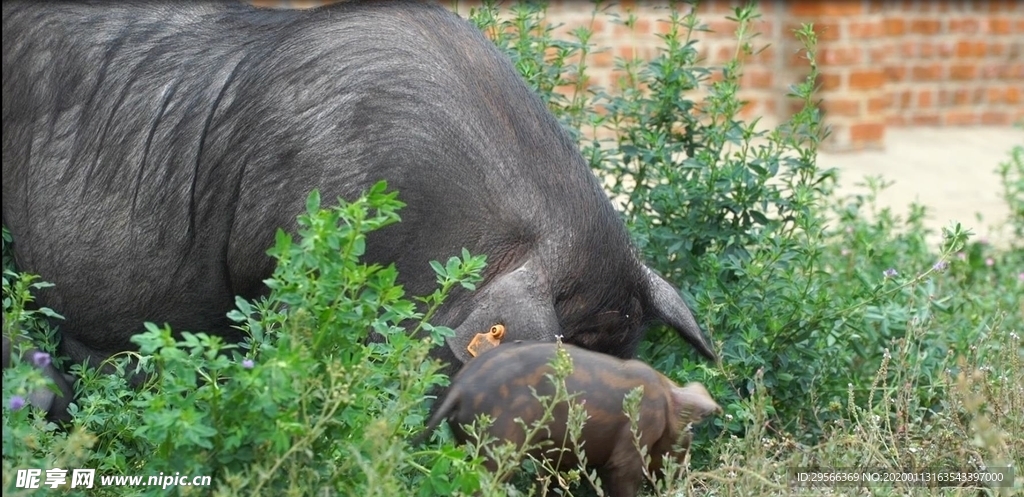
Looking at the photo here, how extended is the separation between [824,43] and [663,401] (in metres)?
6.15

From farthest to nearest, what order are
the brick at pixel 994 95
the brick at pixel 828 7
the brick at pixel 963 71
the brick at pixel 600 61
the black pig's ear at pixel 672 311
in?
the brick at pixel 994 95 < the brick at pixel 963 71 < the brick at pixel 828 7 < the brick at pixel 600 61 < the black pig's ear at pixel 672 311

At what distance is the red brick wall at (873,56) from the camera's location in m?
8.73

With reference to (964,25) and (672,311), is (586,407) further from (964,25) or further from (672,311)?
(964,25)

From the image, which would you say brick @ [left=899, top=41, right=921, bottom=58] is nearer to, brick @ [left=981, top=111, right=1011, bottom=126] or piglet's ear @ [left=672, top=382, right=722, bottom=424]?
brick @ [left=981, top=111, right=1011, bottom=126]

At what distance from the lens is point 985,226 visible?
24.6 feet

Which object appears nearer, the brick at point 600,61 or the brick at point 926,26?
the brick at point 600,61

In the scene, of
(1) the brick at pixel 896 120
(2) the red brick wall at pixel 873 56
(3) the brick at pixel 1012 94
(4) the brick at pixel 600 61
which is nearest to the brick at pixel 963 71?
(2) the red brick wall at pixel 873 56

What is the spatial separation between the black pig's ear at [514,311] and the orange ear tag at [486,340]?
0.04ft

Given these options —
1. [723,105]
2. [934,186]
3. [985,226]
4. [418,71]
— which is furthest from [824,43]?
[418,71]

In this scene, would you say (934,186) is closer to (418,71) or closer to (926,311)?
(926,311)

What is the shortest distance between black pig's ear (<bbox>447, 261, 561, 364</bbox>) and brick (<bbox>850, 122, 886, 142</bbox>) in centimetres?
599

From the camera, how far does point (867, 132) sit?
914 cm

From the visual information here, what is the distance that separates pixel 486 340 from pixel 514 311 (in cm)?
11

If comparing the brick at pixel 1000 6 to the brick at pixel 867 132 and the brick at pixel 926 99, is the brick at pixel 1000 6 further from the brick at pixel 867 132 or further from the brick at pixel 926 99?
the brick at pixel 867 132
